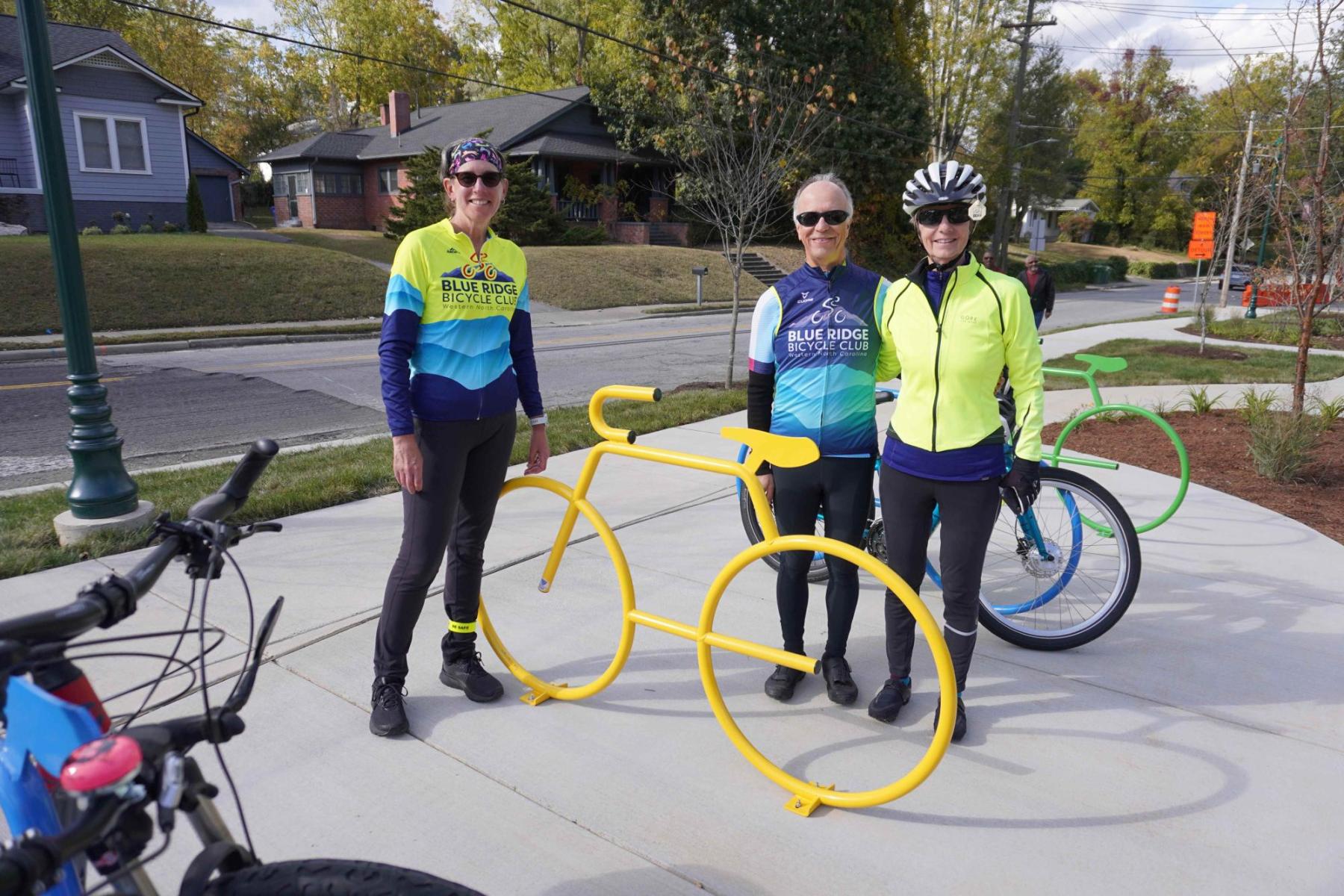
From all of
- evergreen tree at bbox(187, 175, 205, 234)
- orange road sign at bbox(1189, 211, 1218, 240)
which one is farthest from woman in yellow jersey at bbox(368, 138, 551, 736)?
evergreen tree at bbox(187, 175, 205, 234)

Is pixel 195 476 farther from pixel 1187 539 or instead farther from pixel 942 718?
pixel 1187 539

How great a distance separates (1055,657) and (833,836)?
175 centimetres

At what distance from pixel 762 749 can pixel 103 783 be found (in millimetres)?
2405

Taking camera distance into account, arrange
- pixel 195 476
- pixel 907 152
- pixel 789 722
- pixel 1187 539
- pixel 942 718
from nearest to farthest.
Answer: pixel 942 718, pixel 789 722, pixel 1187 539, pixel 195 476, pixel 907 152

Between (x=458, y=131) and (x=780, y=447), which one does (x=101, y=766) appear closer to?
(x=780, y=447)

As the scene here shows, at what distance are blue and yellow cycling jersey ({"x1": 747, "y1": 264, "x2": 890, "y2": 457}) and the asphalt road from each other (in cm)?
611

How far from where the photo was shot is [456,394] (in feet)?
10.3

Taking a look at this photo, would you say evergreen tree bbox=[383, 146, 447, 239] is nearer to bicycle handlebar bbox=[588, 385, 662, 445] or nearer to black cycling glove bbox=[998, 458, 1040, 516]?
bicycle handlebar bbox=[588, 385, 662, 445]

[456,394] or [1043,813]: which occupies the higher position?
[456,394]

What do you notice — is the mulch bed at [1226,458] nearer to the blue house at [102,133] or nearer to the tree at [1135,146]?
the blue house at [102,133]

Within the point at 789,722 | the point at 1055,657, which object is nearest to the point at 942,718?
the point at 789,722

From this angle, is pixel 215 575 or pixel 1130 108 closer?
pixel 215 575

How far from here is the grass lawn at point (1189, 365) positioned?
1177cm

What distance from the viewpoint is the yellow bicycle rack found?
2.64 metres
